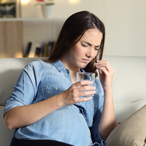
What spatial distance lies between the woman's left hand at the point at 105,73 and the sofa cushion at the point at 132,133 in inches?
11.0

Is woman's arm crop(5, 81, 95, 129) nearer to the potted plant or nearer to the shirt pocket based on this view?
the shirt pocket

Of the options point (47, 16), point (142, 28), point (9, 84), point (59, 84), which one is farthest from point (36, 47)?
point (59, 84)

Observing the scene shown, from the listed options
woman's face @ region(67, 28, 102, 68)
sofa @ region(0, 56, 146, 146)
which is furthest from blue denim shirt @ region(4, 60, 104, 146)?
sofa @ region(0, 56, 146, 146)

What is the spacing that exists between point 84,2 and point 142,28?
2.90 feet

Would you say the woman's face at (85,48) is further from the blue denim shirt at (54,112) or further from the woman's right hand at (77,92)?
the woman's right hand at (77,92)

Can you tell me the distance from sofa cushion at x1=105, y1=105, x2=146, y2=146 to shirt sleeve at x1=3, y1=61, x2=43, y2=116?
1.53 feet

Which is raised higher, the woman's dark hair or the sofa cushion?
the woman's dark hair

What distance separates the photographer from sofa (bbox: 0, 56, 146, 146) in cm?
183

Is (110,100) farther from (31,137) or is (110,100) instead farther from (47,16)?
(47,16)

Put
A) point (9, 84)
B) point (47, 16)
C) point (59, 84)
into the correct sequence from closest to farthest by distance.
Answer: point (59, 84) → point (9, 84) → point (47, 16)

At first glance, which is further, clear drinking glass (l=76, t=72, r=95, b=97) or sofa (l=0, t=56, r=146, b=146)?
sofa (l=0, t=56, r=146, b=146)

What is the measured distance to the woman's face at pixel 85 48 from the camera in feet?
5.17

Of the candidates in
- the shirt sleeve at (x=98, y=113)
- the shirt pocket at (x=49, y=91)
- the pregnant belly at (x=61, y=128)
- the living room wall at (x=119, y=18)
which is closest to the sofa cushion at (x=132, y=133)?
the pregnant belly at (x=61, y=128)

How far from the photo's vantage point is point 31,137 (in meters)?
1.34
